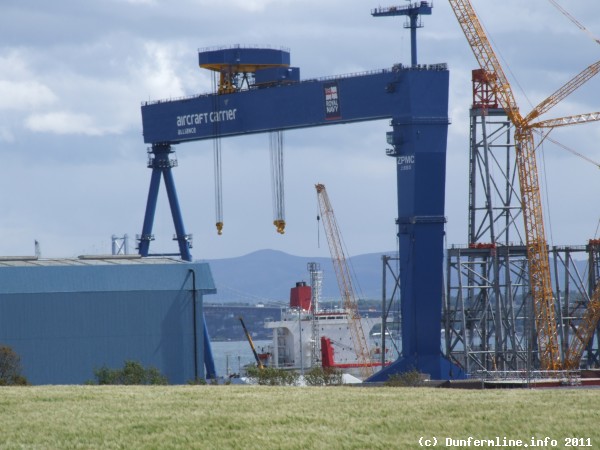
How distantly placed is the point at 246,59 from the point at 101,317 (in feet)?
67.5

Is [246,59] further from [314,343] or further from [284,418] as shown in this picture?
[284,418]

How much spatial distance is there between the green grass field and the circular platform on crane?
44999mm

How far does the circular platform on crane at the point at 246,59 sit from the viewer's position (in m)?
84.6

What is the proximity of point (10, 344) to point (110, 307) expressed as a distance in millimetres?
5301

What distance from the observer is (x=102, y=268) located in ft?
240

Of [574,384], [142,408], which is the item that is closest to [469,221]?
[574,384]

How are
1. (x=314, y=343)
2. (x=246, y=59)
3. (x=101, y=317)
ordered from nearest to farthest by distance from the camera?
(x=101, y=317) → (x=246, y=59) → (x=314, y=343)

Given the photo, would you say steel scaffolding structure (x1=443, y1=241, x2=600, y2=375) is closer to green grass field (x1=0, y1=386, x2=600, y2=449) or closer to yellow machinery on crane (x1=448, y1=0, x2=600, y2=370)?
yellow machinery on crane (x1=448, y1=0, x2=600, y2=370)

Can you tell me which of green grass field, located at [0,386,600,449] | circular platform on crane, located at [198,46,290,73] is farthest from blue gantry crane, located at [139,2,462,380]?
green grass field, located at [0,386,600,449]

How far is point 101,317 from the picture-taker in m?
72.1

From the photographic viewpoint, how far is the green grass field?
30.2 meters

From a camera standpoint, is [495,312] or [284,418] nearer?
[284,418]

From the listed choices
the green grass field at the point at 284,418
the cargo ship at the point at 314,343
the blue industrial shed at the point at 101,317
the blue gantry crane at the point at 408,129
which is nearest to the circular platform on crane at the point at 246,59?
the blue gantry crane at the point at 408,129

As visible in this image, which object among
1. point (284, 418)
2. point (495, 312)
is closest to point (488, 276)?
point (495, 312)
